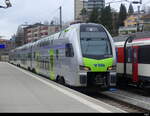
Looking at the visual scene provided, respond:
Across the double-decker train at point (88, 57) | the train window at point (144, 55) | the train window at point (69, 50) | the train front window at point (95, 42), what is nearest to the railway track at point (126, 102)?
the double-decker train at point (88, 57)

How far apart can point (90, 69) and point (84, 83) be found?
699mm

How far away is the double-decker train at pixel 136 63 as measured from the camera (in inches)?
771

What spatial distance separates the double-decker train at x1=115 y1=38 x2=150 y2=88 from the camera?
64.3 ft

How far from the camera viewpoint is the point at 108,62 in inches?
739

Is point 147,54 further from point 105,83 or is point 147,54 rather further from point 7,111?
point 7,111

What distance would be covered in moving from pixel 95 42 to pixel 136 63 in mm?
2687

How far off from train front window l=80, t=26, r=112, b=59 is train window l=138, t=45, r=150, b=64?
5.93ft

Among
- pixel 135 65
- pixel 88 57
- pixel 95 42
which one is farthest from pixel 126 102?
pixel 135 65

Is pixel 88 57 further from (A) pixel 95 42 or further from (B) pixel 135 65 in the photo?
(B) pixel 135 65

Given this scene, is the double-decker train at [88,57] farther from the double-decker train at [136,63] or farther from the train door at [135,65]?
the train door at [135,65]

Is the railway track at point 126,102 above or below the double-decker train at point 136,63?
below

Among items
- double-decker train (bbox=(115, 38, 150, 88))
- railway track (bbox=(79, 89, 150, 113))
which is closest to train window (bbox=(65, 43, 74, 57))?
railway track (bbox=(79, 89, 150, 113))

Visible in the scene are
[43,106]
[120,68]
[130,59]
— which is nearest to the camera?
[43,106]

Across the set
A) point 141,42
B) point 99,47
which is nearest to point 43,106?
point 99,47
